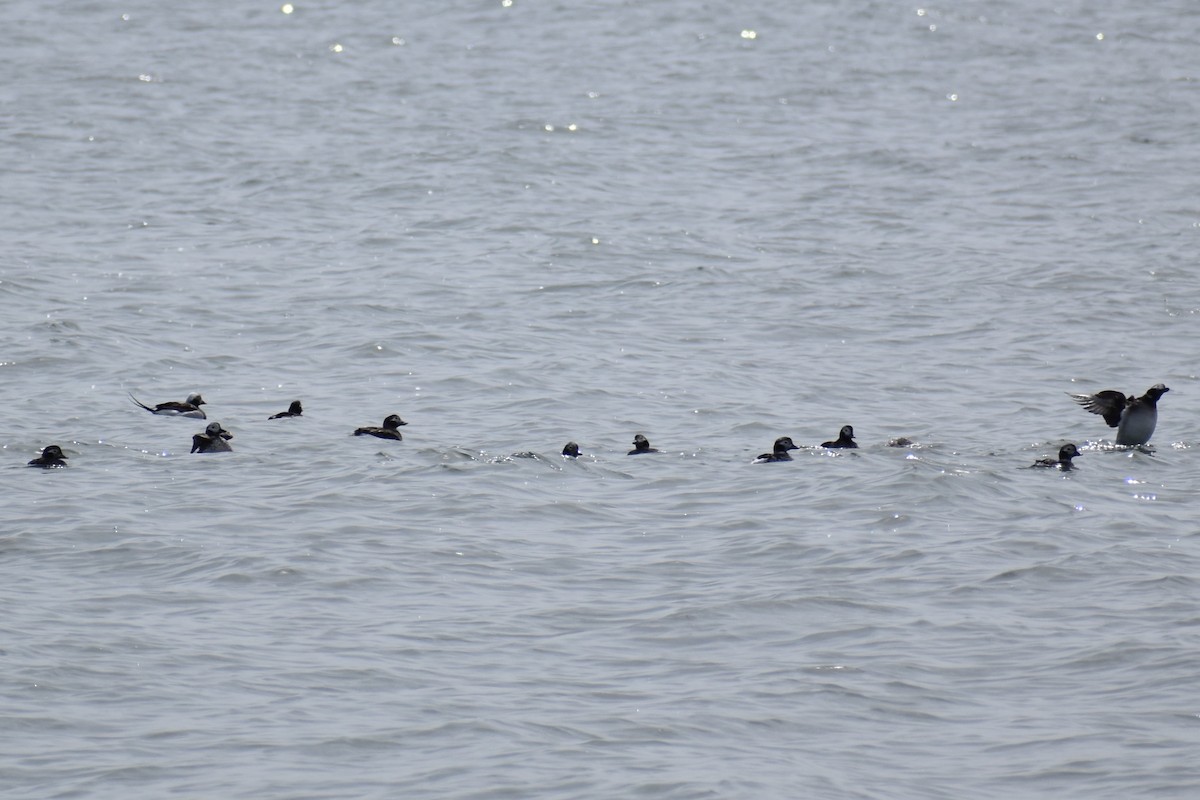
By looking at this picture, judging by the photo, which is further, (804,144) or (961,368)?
(804,144)

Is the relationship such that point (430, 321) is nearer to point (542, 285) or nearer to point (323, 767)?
point (542, 285)

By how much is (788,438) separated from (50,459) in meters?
7.57

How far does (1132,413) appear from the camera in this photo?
64.7 ft

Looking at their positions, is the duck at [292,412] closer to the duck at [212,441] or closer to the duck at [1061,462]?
the duck at [212,441]

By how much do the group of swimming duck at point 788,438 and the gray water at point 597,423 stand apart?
0.27 meters

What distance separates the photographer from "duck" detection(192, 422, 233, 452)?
18.9 metres

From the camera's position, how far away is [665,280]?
29203mm

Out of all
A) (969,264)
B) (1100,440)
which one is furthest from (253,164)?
(1100,440)

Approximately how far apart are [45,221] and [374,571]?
1946cm

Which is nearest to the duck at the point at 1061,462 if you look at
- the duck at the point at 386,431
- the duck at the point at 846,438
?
the duck at the point at 846,438

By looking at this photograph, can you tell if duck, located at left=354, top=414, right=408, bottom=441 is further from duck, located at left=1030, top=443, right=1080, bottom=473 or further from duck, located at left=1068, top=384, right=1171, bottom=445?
duck, located at left=1068, top=384, right=1171, bottom=445

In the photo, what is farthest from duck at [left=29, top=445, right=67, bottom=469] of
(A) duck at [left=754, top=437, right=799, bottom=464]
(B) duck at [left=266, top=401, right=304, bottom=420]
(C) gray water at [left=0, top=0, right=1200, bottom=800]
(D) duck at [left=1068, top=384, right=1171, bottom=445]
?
(D) duck at [left=1068, top=384, right=1171, bottom=445]

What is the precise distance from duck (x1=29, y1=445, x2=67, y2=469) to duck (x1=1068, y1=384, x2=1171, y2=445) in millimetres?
10998

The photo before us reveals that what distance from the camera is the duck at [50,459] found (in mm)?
17812
